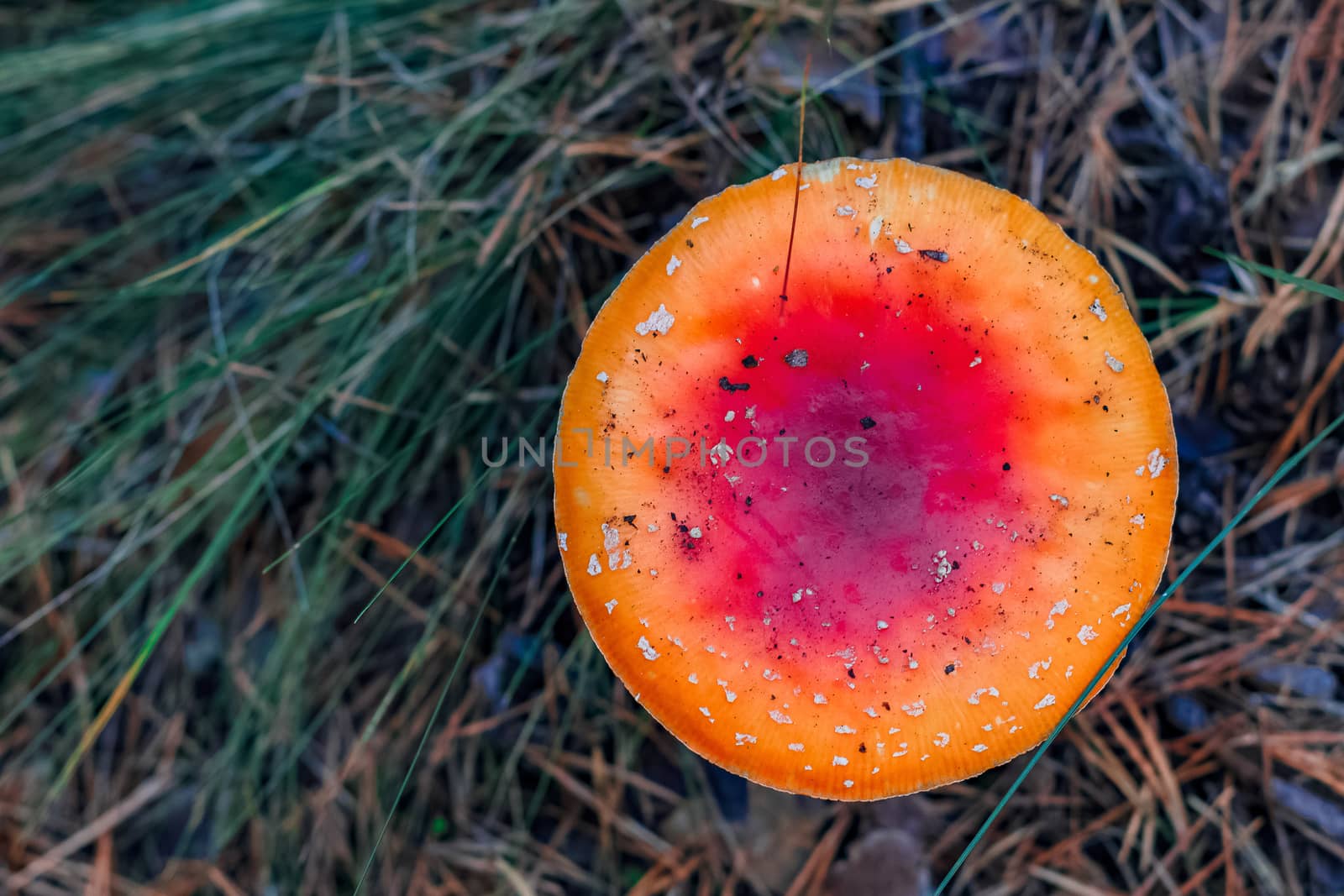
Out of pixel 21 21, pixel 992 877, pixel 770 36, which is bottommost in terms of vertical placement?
pixel 992 877

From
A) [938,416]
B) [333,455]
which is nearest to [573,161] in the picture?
[333,455]

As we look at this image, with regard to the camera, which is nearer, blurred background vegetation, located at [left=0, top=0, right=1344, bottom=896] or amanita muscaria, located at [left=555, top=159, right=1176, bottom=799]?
amanita muscaria, located at [left=555, top=159, right=1176, bottom=799]

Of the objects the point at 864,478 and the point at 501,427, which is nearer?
the point at 864,478

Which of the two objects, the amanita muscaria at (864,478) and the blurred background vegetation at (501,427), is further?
the blurred background vegetation at (501,427)

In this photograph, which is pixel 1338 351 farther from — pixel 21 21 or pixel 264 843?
pixel 21 21

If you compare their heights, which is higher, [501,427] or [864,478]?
[864,478]
